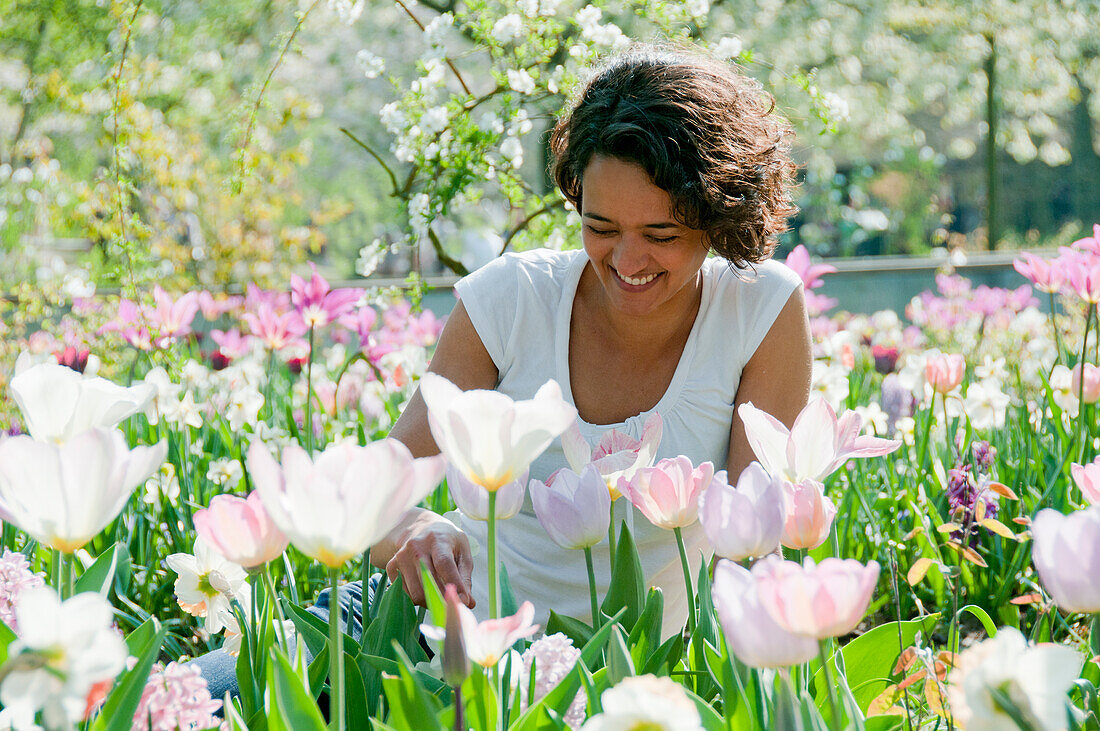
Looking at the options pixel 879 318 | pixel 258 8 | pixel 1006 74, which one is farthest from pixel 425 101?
pixel 1006 74

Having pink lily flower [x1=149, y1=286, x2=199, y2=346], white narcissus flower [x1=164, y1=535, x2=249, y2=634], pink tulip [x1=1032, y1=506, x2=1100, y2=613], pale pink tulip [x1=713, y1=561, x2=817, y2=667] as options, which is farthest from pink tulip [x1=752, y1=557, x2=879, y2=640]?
pink lily flower [x1=149, y1=286, x2=199, y2=346]

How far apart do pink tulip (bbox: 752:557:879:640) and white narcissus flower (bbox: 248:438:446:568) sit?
207mm

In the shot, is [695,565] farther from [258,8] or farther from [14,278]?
[258,8]

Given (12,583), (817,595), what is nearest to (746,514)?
(817,595)

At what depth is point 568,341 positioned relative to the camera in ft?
5.73

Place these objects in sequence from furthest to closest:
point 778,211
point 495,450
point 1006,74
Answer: point 1006,74 < point 778,211 < point 495,450

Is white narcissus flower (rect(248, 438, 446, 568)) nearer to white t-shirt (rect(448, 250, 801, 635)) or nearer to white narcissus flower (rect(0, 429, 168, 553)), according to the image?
white narcissus flower (rect(0, 429, 168, 553))

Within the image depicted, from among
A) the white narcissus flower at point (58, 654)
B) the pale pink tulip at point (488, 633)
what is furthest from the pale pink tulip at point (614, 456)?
the white narcissus flower at point (58, 654)

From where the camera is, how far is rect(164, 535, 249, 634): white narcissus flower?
3.36ft

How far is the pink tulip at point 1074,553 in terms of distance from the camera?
58cm

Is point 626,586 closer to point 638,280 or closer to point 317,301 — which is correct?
point 638,280

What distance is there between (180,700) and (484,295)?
109 cm

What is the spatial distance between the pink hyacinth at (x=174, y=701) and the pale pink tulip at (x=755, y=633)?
0.38m

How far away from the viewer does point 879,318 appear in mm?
4277
